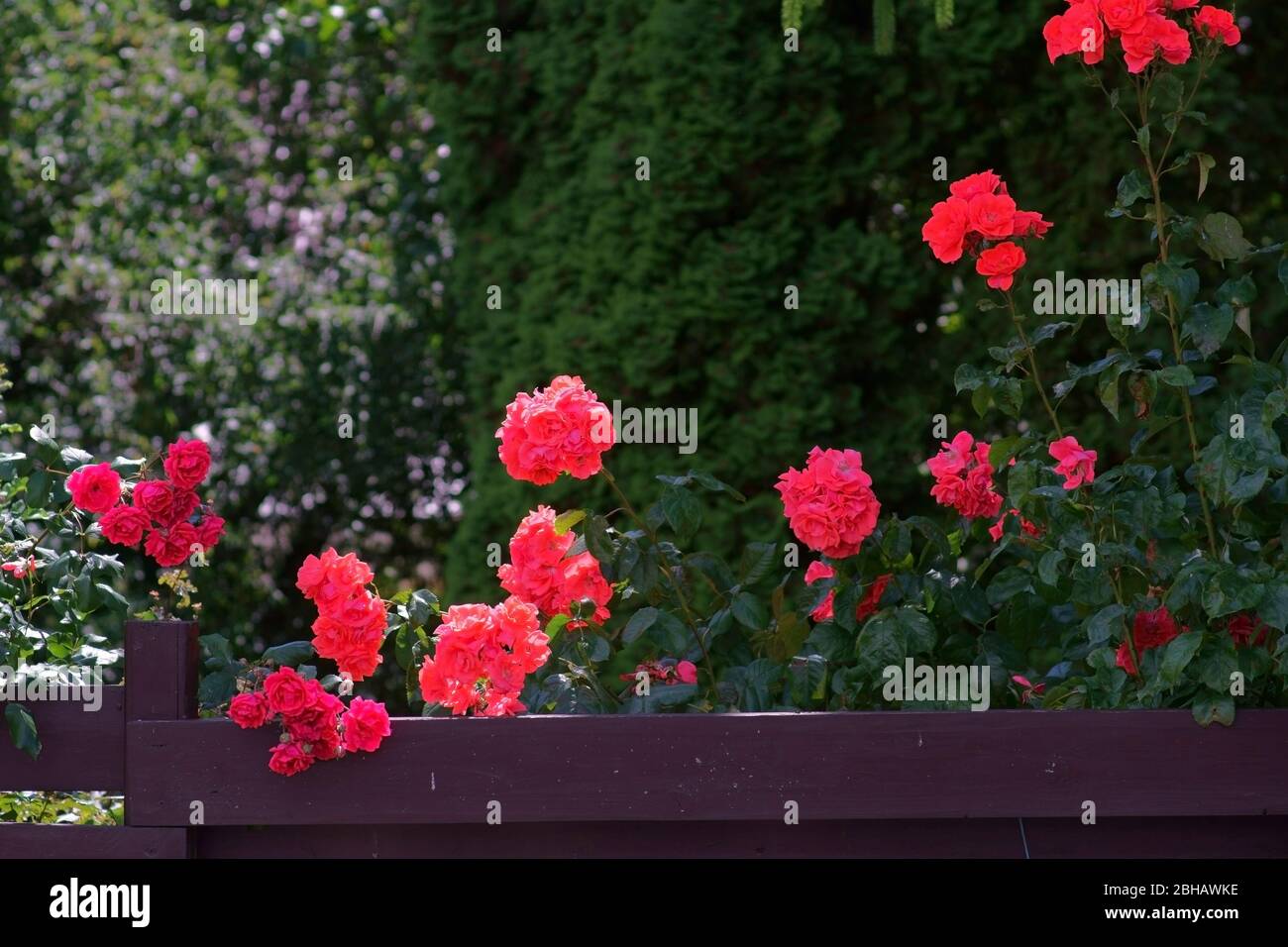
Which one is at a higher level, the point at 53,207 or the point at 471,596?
the point at 53,207

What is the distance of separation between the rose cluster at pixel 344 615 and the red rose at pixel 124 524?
0.29 metres

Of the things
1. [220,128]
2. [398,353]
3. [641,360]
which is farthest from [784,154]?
[220,128]

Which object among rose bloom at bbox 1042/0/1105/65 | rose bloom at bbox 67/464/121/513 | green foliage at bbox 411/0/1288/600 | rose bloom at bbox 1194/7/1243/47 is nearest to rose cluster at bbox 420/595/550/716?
rose bloom at bbox 67/464/121/513

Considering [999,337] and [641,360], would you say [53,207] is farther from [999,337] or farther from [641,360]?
[999,337]

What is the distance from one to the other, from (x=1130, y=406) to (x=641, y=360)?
1.48 metres

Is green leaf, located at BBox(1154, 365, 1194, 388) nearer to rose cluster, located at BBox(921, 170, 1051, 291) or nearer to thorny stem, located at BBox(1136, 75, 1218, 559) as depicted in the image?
thorny stem, located at BBox(1136, 75, 1218, 559)

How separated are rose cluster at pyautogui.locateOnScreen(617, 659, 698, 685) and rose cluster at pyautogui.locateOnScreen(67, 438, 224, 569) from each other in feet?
2.56

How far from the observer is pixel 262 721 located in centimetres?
229

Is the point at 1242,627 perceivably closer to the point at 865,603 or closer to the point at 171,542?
the point at 865,603

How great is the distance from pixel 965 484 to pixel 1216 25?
86 centimetres

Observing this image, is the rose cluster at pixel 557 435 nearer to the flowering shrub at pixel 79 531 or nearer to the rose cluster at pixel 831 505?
the rose cluster at pixel 831 505

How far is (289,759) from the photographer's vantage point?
2258 mm

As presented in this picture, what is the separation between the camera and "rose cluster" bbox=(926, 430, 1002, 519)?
2.68 m
